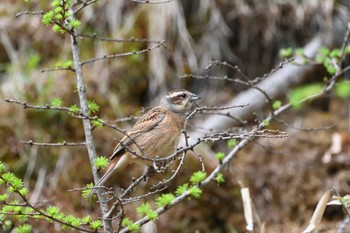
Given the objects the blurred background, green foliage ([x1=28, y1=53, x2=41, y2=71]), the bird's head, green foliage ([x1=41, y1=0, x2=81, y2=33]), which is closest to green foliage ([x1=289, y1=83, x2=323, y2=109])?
the blurred background

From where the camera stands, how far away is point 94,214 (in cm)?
636

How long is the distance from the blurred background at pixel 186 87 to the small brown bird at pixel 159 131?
1.68 m

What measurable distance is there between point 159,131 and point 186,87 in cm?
292

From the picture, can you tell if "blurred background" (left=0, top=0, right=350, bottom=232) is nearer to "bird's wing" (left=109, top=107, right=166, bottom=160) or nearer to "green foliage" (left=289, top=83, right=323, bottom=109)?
"green foliage" (left=289, top=83, right=323, bottom=109)

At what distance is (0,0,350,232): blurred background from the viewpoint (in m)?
6.71

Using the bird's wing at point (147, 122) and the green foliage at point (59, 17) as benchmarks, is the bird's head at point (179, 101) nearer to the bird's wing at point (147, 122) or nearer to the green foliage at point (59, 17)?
the bird's wing at point (147, 122)

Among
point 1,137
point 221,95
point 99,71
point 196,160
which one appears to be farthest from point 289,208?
point 1,137

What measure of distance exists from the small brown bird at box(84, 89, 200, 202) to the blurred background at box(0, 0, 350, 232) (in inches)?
66.2

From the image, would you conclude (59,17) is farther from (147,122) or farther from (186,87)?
(186,87)

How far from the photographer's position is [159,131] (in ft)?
15.5

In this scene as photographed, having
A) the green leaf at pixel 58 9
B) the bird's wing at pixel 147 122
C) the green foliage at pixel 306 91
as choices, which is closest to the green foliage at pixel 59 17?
the green leaf at pixel 58 9

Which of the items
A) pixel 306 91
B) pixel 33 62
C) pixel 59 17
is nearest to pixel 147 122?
pixel 59 17

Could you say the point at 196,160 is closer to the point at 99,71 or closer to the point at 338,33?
the point at 99,71

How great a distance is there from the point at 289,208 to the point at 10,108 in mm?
3171
